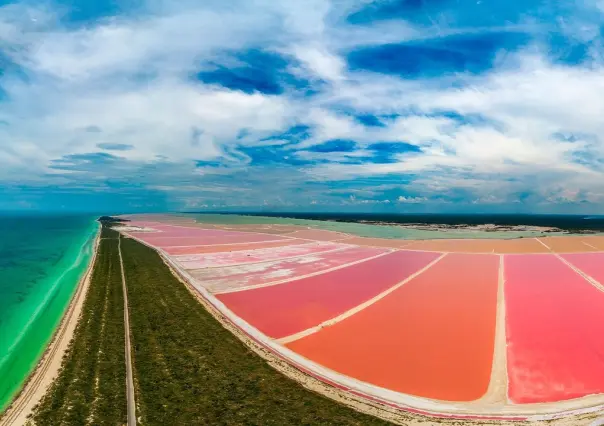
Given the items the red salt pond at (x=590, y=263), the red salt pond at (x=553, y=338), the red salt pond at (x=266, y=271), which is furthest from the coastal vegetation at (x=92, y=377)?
the red salt pond at (x=590, y=263)

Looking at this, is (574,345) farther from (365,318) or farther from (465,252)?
(465,252)

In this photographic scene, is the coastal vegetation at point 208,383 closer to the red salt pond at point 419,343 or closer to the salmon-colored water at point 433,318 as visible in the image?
the salmon-colored water at point 433,318

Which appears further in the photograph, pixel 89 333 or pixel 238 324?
pixel 238 324

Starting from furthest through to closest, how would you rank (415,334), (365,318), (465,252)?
1. (465,252)
2. (365,318)
3. (415,334)

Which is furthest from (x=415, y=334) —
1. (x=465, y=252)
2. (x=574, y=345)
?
(x=465, y=252)

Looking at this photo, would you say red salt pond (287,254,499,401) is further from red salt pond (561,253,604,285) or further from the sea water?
red salt pond (561,253,604,285)

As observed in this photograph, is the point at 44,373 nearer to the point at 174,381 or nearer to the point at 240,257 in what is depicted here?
the point at 174,381
